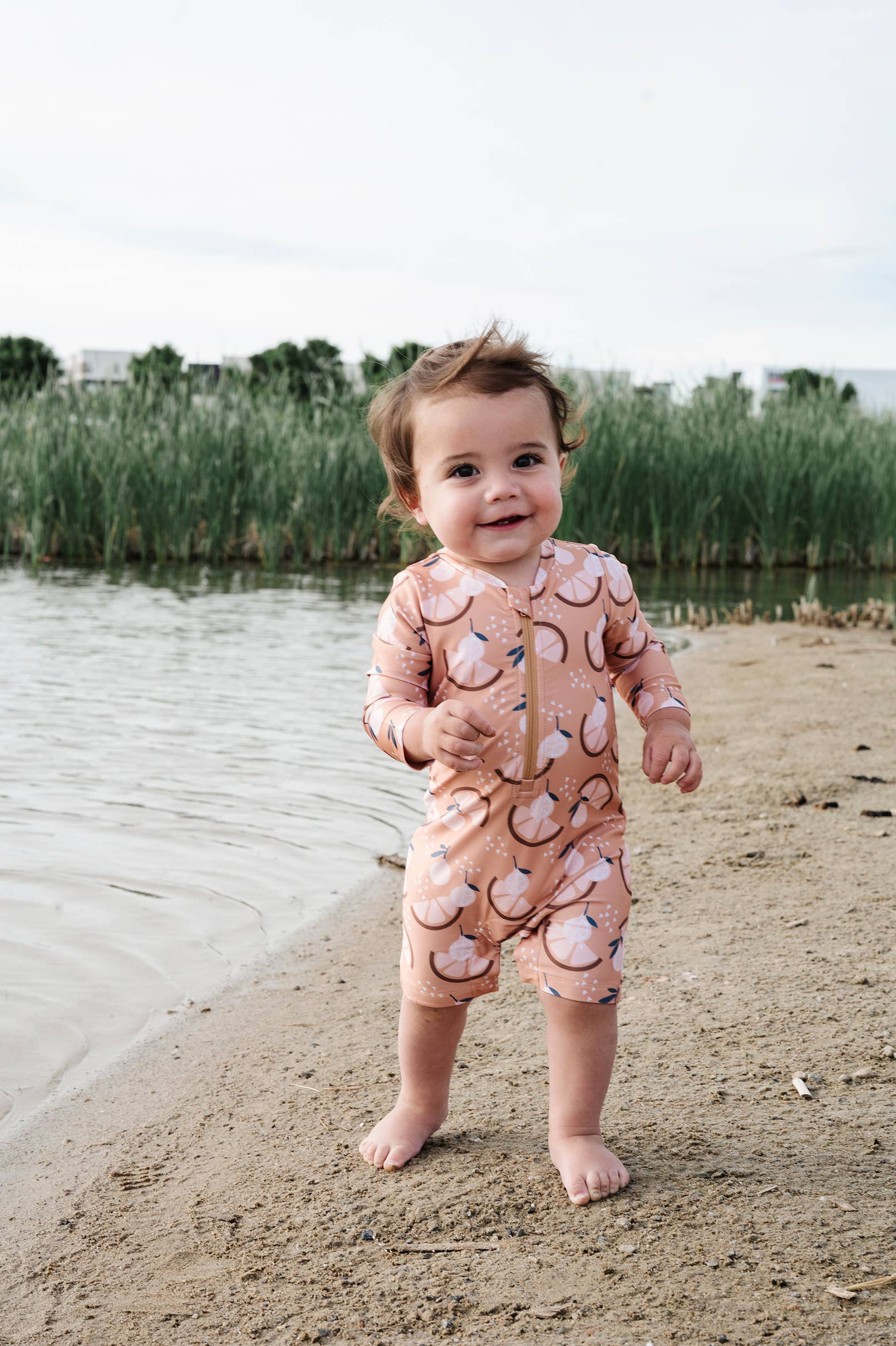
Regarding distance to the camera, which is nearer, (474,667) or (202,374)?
(474,667)

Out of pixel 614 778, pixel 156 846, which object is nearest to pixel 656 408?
A: pixel 156 846

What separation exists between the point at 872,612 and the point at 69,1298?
777 cm

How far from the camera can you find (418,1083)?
1935 millimetres

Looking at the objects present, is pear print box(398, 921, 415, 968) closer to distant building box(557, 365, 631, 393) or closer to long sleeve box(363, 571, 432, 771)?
long sleeve box(363, 571, 432, 771)

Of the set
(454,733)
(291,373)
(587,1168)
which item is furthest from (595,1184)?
(291,373)

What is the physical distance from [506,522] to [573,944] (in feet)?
2.06

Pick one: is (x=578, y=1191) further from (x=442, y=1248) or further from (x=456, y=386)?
(x=456, y=386)

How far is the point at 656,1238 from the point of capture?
5.38 ft

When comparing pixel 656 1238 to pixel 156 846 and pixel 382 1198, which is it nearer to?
pixel 382 1198

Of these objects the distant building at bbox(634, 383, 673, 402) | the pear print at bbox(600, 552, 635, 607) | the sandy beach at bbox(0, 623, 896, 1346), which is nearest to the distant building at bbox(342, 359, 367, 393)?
the distant building at bbox(634, 383, 673, 402)

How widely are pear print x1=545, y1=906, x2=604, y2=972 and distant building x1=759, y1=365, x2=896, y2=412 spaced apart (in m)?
13.1

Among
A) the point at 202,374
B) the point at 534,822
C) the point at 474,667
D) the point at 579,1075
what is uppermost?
the point at 202,374

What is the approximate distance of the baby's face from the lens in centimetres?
185

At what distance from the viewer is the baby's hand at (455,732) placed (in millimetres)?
1656
